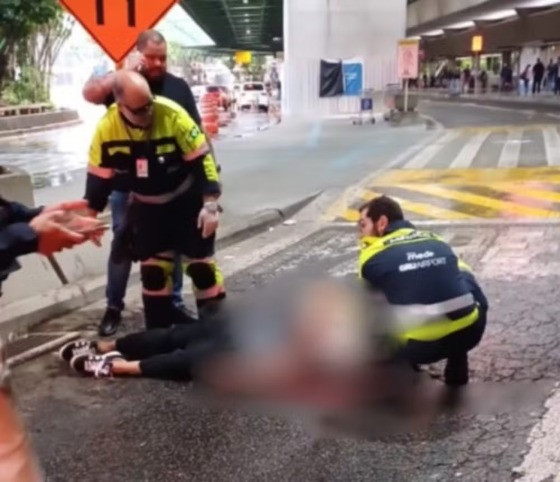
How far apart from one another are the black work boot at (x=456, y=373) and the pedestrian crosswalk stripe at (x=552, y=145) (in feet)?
35.2

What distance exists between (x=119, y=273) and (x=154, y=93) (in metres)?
1.20

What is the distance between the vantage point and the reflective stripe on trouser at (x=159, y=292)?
510 centimetres

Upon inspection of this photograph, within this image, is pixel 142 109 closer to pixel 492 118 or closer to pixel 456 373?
pixel 456 373

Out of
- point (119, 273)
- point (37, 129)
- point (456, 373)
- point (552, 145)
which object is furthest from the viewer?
point (37, 129)

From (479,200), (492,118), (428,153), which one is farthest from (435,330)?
(492,118)

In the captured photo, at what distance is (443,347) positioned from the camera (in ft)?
14.5

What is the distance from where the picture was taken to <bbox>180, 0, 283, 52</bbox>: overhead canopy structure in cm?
4798

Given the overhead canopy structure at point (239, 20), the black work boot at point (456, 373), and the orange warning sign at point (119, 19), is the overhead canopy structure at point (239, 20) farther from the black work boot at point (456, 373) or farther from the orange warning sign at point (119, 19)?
the black work boot at point (456, 373)

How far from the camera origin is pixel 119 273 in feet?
19.0

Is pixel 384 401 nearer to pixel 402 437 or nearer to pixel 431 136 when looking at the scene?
pixel 402 437

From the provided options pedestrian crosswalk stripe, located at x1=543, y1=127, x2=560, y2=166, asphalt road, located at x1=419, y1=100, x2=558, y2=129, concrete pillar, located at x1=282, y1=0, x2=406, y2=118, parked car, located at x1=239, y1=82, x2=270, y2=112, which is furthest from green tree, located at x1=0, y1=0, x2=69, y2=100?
pedestrian crosswalk stripe, located at x1=543, y1=127, x2=560, y2=166

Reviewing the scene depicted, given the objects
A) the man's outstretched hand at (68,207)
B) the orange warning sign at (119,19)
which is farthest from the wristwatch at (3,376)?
the orange warning sign at (119,19)

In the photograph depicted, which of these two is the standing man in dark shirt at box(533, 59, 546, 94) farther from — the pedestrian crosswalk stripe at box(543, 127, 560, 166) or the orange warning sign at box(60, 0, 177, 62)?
the orange warning sign at box(60, 0, 177, 62)

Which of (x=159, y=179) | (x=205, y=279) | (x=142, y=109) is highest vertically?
(x=142, y=109)
